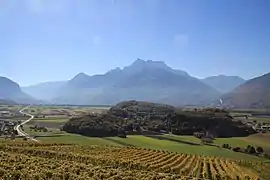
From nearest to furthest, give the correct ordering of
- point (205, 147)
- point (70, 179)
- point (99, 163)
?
point (70, 179)
point (99, 163)
point (205, 147)

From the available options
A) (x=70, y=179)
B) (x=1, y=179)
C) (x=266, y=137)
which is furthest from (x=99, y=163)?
(x=266, y=137)

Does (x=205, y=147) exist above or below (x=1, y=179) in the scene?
below

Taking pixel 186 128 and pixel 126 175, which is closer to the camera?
pixel 126 175

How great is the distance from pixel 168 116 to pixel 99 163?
143 metres

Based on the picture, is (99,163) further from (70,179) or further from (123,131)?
(123,131)

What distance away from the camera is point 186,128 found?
161750mm

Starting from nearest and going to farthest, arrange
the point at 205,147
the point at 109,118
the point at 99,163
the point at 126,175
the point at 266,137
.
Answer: the point at 126,175 < the point at 99,163 < the point at 205,147 < the point at 266,137 < the point at 109,118

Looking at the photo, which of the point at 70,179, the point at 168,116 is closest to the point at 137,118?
Answer: the point at 168,116

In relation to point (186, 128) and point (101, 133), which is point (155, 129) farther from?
point (101, 133)

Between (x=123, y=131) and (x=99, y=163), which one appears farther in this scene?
(x=123, y=131)

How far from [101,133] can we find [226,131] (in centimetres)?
5625

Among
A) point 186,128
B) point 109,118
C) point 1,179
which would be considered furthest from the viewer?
point 109,118

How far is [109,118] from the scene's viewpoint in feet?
579

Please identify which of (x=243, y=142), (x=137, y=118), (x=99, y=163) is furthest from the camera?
(x=137, y=118)
